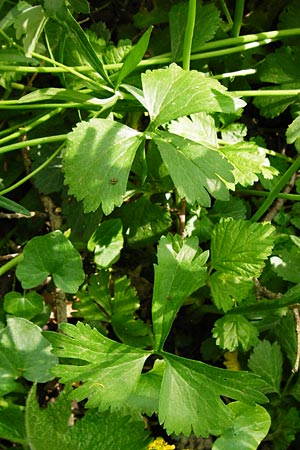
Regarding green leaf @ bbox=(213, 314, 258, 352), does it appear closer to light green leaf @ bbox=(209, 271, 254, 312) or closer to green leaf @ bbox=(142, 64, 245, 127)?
light green leaf @ bbox=(209, 271, 254, 312)

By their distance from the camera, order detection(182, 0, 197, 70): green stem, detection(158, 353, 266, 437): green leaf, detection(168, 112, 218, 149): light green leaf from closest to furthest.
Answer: detection(158, 353, 266, 437): green leaf, detection(182, 0, 197, 70): green stem, detection(168, 112, 218, 149): light green leaf

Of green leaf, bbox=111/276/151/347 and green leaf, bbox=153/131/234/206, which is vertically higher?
green leaf, bbox=153/131/234/206

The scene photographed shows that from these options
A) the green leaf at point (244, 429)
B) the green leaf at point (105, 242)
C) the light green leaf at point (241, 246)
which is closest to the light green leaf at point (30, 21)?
the green leaf at point (105, 242)

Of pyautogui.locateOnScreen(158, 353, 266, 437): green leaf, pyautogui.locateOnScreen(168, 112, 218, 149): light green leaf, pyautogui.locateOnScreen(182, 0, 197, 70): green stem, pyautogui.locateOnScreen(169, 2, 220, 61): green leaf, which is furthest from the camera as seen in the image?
pyautogui.locateOnScreen(169, 2, 220, 61): green leaf

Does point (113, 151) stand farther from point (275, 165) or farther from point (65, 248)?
point (275, 165)

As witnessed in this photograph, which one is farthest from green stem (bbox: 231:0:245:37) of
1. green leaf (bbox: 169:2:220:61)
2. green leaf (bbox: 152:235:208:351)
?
green leaf (bbox: 152:235:208:351)

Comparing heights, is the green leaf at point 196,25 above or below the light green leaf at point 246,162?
above

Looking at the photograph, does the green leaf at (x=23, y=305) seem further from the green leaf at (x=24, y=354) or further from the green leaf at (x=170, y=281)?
the green leaf at (x=170, y=281)
